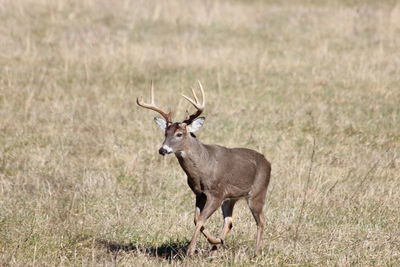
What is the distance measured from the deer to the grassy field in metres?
0.29

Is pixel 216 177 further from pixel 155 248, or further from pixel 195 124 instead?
pixel 155 248

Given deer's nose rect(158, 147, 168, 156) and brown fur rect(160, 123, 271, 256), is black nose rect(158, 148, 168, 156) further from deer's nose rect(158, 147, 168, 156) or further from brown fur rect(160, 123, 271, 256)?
brown fur rect(160, 123, 271, 256)

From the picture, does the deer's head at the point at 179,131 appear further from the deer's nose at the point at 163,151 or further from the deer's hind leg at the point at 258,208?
the deer's hind leg at the point at 258,208

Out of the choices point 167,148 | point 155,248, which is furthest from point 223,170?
point 155,248

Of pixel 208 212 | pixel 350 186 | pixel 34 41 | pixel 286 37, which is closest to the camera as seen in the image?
pixel 208 212

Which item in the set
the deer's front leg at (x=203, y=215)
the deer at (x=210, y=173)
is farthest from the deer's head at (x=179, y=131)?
the deer's front leg at (x=203, y=215)

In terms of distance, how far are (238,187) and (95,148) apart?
157 inches

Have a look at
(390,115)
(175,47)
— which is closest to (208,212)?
(390,115)

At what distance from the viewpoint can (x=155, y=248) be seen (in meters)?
7.46

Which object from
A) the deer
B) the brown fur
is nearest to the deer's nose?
the deer

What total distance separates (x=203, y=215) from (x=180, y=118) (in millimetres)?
5679

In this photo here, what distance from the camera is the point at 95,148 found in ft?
35.9

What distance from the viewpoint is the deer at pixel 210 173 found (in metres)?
7.06

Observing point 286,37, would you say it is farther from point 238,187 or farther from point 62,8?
point 238,187
